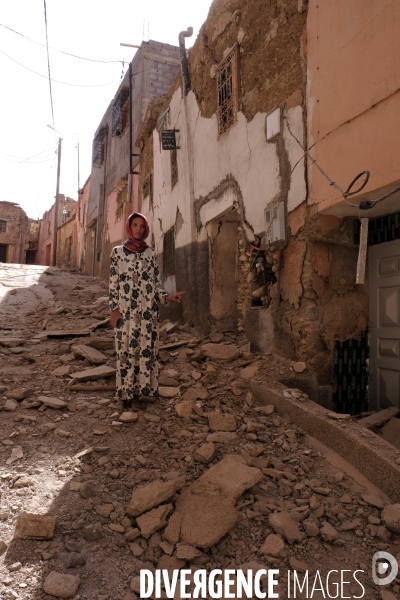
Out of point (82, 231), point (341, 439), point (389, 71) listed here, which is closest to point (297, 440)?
point (341, 439)

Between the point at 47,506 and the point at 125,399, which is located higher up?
the point at 125,399

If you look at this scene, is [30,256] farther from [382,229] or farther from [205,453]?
[205,453]

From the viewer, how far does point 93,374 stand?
4328 mm

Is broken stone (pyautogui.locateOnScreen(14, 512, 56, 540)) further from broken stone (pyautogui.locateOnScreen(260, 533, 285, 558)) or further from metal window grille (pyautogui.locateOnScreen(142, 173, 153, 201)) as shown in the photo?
metal window grille (pyautogui.locateOnScreen(142, 173, 153, 201))

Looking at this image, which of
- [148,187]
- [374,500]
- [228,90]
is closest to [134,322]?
[374,500]

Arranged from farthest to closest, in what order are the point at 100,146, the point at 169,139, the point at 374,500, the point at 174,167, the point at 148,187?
the point at 100,146 < the point at 148,187 < the point at 174,167 < the point at 169,139 < the point at 374,500

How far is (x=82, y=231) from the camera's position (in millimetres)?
20625

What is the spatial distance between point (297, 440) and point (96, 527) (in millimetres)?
1629

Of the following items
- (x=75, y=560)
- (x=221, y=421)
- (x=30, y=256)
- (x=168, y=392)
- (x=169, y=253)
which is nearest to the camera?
(x=75, y=560)

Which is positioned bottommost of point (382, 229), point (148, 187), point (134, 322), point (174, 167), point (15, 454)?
point (15, 454)

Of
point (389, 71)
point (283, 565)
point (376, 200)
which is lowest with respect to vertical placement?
point (283, 565)

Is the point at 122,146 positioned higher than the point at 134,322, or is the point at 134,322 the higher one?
the point at 122,146

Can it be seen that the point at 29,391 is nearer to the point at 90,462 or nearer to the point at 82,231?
the point at 90,462

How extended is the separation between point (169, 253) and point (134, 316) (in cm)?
522
